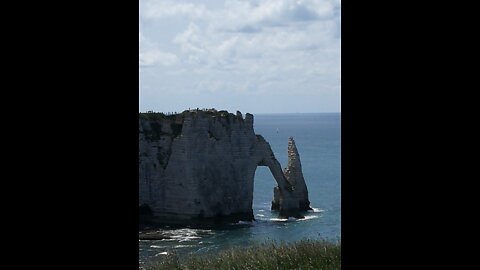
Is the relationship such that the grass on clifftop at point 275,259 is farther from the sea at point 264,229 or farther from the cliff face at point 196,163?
the cliff face at point 196,163

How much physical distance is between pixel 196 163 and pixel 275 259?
34.3 meters

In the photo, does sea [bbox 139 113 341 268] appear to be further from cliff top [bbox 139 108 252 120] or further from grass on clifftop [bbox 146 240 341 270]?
grass on clifftop [bbox 146 240 341 270]

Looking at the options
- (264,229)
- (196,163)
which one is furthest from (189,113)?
(264,229)

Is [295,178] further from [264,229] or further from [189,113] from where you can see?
[189,113]

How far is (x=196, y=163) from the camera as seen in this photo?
4147 cm

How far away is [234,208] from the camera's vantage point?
44.5m

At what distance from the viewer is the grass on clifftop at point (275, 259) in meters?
7.18

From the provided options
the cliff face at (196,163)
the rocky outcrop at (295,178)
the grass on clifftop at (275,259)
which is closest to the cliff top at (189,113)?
the cliff face at (196,163)

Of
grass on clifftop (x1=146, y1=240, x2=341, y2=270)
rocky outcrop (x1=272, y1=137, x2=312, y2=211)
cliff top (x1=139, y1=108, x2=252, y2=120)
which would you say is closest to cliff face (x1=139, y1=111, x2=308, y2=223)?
cliff top (x1=139, y1=108, x2=252, y2=120)

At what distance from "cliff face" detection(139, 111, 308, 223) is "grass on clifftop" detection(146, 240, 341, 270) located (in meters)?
33.4

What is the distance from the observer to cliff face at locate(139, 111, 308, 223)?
1639 inches
